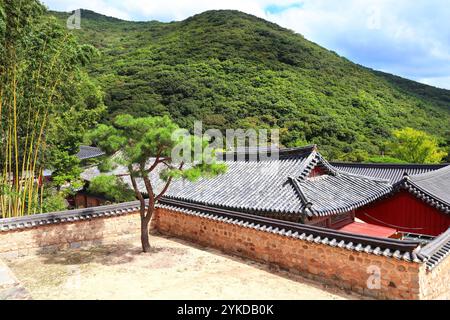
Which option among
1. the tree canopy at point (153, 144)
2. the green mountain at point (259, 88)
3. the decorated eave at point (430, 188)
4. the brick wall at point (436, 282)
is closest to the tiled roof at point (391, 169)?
the decorated eave at point (430, 188)

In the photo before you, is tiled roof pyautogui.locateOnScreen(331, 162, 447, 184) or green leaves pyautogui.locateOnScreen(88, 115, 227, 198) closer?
green leaves pyautogui.locateOnScreen(88, 115, 227, 198)

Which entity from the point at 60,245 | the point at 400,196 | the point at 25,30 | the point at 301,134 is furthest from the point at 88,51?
the point at 301,134

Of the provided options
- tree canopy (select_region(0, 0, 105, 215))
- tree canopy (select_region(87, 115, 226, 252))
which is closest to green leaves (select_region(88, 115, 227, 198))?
tree canopy (select_region(87, 115, 226, 252))

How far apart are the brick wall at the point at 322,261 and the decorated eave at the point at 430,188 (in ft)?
16.7

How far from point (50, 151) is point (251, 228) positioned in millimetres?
8521

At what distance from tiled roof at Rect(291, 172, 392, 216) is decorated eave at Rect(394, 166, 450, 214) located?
0.63 metres

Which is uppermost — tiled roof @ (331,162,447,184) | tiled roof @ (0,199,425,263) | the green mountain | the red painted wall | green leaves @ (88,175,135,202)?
the green mountain

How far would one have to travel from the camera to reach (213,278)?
7559 millimetres

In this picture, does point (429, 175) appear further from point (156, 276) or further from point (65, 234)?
point (65, 234)

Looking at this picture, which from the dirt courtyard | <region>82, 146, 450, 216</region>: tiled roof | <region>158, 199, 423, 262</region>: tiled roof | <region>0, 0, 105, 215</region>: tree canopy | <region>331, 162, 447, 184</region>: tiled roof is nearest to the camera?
<region>158, 199, 423, 262</region>: tiled roof

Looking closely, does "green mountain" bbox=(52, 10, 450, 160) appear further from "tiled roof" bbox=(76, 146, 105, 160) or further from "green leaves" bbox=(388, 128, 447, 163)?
"tiled roof" bbox=(76, 146, 105, 160)

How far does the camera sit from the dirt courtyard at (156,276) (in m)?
6.73

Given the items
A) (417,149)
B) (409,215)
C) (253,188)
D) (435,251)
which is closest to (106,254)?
(253,188)

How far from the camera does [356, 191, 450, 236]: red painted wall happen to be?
11883 millimetres
